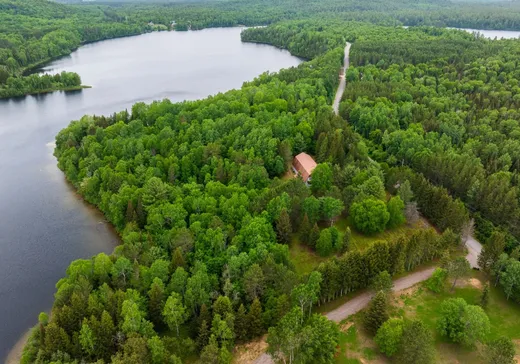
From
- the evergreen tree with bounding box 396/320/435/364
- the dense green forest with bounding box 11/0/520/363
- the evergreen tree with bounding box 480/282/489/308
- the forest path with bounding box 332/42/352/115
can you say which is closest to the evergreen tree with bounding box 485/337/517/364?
the evergreen tree with bounding box 396/320/435/364

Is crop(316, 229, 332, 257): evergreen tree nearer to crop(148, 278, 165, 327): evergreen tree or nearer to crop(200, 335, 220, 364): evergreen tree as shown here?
crop(200, 335, 220, 364): evergreen tree

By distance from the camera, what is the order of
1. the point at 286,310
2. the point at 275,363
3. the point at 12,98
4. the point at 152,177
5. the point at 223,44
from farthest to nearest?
the point at 223,44 → the point at 12,98 → the point at 152,177 → the point at 286,310 → the point at 275,363

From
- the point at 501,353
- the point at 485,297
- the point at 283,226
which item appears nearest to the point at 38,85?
the point at 283,226

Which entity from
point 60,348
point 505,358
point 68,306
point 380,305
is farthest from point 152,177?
point 505,358

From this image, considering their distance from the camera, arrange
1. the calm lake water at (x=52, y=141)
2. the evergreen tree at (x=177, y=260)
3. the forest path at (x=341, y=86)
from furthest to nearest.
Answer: the forest path at (x=341, y=86) < the calm lake water at (x=52, y=141) < the evergreen tree at (x=177, y=260)

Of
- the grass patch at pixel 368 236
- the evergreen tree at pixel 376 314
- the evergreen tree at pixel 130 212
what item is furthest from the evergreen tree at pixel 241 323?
the evergreen tree at pixel 130 212

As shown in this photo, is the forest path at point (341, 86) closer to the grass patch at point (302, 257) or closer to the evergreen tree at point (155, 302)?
the grass patch at point (302, 257)

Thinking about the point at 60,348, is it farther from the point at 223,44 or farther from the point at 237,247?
the point at 223,44
